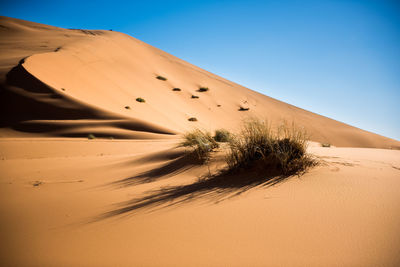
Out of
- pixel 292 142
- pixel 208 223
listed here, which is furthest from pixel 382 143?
pixel 208 223

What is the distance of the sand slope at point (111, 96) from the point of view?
486 inches

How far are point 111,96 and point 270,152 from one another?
16.2 metres

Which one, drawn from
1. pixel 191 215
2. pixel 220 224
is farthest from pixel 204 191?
pixel 220 224

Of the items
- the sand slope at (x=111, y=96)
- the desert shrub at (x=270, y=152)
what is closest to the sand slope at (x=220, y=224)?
the desert shrub at (x=270, y=152)

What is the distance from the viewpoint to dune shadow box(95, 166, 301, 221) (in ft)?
7.52

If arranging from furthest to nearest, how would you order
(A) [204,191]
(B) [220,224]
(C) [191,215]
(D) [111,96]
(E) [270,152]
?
(D) [111,96]
(E) [270,152]
(A) [204,191]
(C) [191,215]
(B) [220,224]

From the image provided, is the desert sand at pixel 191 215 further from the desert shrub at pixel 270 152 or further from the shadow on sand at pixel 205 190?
the desert shrub at pixel 270 152

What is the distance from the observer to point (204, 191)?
260 centimetres

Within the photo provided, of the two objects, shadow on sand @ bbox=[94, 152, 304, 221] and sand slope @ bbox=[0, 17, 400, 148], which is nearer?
shadow on sand @ bbox=[94, 152, 304, 221]

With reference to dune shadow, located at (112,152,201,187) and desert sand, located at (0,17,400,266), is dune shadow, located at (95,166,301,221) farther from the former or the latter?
dune shadow, located at (112,152,201,187)

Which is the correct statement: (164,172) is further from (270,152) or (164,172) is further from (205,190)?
(270,152)

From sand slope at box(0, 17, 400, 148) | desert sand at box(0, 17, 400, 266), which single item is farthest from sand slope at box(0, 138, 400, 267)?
sand slope at box(0, 17, 400, 148)

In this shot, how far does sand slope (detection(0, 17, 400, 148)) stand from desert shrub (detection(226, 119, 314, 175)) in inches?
17.2

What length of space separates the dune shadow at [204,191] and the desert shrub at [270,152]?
128 millimetres
